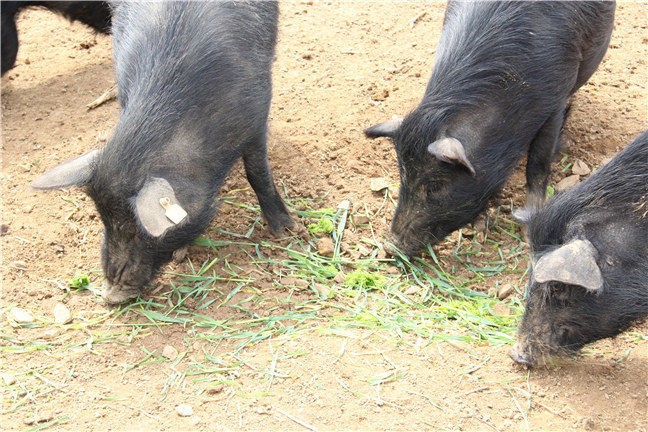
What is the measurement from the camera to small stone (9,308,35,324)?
4.71m

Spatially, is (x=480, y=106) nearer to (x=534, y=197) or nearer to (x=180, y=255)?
(x=534, y=197)

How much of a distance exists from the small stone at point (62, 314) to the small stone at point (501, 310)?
3082mm

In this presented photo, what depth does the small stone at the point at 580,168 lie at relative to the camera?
621 centimetres

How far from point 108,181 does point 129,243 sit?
52 cm

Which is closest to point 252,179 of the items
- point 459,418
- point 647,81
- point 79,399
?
point 79,399

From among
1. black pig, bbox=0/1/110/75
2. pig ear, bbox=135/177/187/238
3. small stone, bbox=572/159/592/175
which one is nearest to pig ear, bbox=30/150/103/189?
pig ear, bbox=135/177/187/238

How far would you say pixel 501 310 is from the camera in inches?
188

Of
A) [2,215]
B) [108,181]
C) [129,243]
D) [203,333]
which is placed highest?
[108,181]

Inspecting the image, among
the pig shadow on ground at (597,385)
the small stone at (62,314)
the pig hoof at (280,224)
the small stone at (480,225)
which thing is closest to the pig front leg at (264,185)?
the pig hoof at (280,224)

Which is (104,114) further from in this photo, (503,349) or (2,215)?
(503,349)

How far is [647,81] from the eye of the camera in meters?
6.90

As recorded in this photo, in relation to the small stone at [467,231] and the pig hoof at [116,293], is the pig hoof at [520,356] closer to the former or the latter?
the small stone at [467,231]

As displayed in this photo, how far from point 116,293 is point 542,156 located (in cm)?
371

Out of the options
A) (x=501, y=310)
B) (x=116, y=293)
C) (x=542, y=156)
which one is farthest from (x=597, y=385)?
(x=116, y=293)
